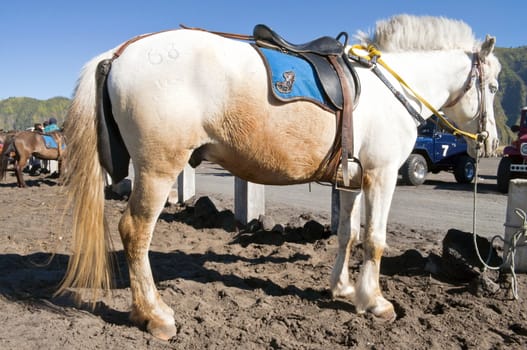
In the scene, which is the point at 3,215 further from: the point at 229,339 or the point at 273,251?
the point at 229,339

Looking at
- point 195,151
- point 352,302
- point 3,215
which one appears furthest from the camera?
point 3,215

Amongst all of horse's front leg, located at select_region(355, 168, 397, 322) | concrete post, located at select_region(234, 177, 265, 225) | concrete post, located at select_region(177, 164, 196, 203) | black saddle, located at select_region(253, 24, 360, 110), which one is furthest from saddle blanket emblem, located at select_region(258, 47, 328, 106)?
concrete post, located at select_region(177, 164, 196, 203)

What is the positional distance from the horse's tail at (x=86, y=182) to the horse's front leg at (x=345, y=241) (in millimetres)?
1833

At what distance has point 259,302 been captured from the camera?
131 inches

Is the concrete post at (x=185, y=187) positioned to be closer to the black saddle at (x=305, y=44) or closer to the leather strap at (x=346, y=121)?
the black saddle at (x=305, y=44)

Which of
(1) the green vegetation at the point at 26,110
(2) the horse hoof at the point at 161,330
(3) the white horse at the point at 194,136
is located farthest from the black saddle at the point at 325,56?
(1) the green vegetation at the point at 26,110

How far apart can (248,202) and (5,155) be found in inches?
330

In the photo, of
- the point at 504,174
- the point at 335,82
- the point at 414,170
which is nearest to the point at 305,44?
the point at 335,82

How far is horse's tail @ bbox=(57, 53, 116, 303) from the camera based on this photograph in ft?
8.84

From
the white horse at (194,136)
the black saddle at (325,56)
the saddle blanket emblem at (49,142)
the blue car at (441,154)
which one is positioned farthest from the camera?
the blue car at (441,154)

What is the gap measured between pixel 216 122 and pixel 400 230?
430cm

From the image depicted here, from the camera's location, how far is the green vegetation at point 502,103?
125562mm

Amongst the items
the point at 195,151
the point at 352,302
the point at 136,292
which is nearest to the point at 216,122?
the point at 195,151

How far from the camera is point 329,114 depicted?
288cm
